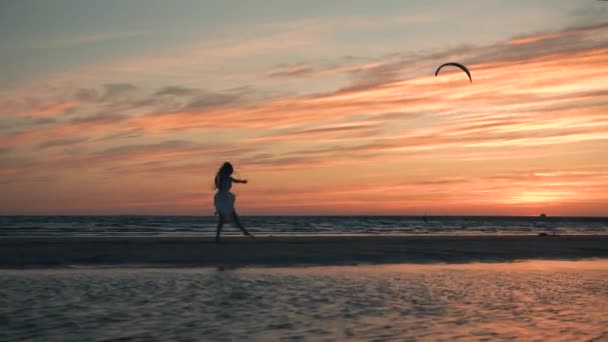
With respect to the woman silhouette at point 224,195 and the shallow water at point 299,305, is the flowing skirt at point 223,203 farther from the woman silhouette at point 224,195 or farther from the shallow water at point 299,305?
the shallow water at point 299,305

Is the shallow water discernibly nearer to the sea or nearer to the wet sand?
the sea

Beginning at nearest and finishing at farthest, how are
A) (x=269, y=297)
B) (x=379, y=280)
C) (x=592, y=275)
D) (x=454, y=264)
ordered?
(x=269, y=297)
(x=379, y=280)
(x=592, y=275)
(x=454, y=264)

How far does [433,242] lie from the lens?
76.6ft

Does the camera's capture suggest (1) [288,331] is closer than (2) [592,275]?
Yes

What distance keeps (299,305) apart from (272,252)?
8556 millimetres

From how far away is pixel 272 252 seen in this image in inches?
715

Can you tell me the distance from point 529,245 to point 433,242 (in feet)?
10.7

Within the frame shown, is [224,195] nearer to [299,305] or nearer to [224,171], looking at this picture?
[224,171]

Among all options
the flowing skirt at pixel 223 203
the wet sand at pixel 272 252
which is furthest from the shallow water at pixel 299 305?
the flowing skirt at pixel 223 203

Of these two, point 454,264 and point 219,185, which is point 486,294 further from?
point 219,185

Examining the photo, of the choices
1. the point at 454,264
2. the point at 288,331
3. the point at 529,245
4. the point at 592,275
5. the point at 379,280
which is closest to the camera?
the point at 288,331

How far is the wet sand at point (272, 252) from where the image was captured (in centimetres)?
1609

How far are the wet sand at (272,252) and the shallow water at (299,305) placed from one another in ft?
6.28

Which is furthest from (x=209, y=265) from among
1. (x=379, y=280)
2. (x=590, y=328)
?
(x=590, y=328)
